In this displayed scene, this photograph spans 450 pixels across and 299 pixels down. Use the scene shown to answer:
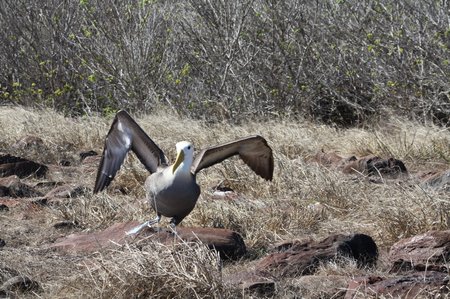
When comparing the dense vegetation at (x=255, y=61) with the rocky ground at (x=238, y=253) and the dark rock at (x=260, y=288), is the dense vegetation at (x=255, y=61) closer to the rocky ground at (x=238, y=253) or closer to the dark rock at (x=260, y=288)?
the rocky ground at (x=238, y=253)

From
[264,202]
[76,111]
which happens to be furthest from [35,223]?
[76,111]

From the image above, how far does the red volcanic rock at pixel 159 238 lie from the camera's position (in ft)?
17.6

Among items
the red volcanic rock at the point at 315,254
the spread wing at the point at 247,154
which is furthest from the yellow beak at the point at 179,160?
the red volcanic rock at the point at 315,254

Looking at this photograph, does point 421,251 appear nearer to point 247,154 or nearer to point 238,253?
point 238,253

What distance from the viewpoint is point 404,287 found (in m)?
4.18

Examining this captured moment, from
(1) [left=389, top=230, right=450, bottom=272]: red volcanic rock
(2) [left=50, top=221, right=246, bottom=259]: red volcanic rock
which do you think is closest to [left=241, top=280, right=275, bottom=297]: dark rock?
(1) [left=389, top=230, right=450, bottom=272]: red volcanic rock

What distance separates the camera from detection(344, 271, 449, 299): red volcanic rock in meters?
4.14

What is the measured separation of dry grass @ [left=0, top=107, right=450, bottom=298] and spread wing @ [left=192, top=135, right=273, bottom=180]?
0.21 metres

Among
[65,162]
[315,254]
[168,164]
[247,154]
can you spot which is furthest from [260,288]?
[65,162]

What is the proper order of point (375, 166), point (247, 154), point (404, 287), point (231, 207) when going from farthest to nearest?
point (375, 166), point (247, 154), point (231, 207), point (404, 287)

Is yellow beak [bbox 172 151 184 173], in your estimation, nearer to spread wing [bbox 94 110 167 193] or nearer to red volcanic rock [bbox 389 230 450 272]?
spread wing [bbox 94 110 167 193]

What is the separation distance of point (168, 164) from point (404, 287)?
2.55 metres

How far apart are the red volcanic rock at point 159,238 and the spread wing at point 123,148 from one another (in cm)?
93

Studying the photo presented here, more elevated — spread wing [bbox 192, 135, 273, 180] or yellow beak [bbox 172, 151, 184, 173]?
yellow beak [bbox 172, 151, 184, 173]
